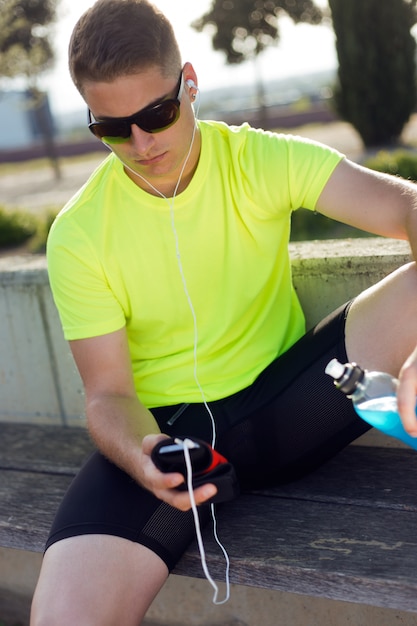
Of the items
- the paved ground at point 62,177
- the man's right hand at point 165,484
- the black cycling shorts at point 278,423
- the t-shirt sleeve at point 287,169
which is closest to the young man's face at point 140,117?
the t-shirt sleeve at point 287,169

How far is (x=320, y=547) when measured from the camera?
2285 mm

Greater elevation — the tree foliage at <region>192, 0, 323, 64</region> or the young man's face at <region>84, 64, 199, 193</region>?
the young man's face at <region>84, 64, 199, 193</region>

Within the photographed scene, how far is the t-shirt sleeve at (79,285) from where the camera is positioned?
254cm

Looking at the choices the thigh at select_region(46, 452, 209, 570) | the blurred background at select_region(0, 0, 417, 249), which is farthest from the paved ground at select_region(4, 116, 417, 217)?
the thigh at select_region(46, 452, 209, 570)

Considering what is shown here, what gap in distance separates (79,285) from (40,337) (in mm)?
1045

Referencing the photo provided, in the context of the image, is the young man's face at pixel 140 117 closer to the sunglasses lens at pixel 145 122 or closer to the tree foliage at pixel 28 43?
the sunglasses lens at pixel 145 122

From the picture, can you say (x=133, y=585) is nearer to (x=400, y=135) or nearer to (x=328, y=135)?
(x=400, y=135)

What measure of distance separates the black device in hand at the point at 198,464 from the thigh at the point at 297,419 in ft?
1.65

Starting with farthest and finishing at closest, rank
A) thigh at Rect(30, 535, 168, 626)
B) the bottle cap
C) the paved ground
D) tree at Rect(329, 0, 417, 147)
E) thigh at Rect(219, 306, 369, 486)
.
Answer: tree at Rect(329, 0, 417, 147), the paved ground, thigh at Rect(219, 306, 369, 486), thigh at Rect(30, 535, 168, 626), the bottle cap

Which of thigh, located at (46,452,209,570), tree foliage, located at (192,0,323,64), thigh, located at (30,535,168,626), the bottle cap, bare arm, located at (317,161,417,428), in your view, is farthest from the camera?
tree foliage, located at (192,0,323,64)

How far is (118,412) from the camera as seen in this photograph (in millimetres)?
2418

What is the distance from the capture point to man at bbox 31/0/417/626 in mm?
2320

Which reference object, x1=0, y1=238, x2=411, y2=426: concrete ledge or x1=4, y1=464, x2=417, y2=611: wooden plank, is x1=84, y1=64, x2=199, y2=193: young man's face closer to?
x1=0, y1=238, x2=411, y2=426: concrete ledge

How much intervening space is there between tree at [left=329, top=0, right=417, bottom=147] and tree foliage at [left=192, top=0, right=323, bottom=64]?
5836 mm
